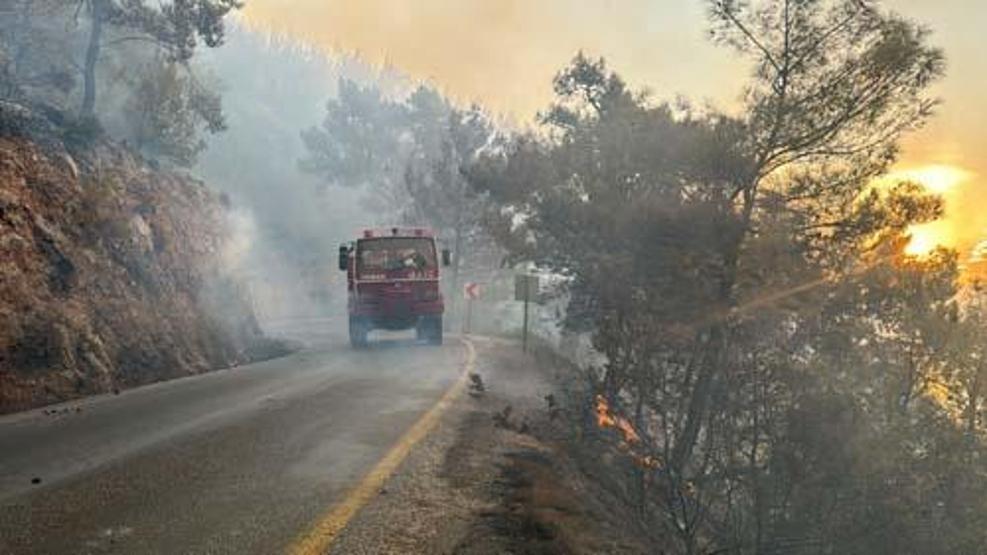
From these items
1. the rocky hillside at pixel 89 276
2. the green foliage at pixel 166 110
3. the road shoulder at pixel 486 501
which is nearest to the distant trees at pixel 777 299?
the road shoulder at pixel 486 501

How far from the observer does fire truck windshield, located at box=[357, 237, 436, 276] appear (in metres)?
20.2

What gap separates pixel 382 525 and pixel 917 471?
71.0 feet

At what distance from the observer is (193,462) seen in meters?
6.09

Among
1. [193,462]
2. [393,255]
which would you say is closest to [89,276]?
[393,255]

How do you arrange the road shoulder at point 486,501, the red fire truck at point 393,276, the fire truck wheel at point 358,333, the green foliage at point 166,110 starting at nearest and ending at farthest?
1. the road shoulder at point 486,501
2. the red fire truck at point 393,276
3. the fire truck wheel at point 358,333
4. the green foliage at point 166,110

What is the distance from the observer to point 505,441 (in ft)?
27.9

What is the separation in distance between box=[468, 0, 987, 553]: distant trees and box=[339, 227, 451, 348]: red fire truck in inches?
173

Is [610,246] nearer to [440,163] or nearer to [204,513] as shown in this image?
[204,513]

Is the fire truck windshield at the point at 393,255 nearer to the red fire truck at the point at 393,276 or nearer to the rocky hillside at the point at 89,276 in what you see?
the red fire truck at the point at 393,276

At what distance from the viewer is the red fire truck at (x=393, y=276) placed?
20.1 meters

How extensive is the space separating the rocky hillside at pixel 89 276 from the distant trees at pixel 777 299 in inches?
340

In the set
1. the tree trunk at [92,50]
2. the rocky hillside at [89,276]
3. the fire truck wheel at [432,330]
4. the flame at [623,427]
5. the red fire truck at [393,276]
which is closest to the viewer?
the rocky hillside at [89,276]

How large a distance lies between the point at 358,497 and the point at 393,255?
50.2ft

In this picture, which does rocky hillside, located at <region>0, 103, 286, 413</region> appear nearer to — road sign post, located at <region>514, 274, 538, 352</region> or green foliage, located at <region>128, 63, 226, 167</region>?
green foliage, located at <region>128, 63, 226, 167</region>
